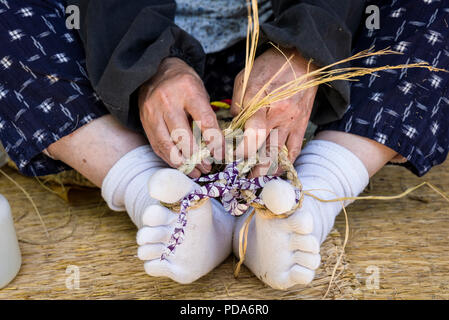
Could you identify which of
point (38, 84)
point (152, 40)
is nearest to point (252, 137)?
point (152, 40)

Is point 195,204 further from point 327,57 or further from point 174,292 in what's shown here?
point 327,57

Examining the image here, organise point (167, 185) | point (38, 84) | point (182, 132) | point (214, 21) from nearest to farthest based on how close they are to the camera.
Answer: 1. point (167, 185)
2. point (182, 132)
3. point (38, 84)
4. point (214, 21)

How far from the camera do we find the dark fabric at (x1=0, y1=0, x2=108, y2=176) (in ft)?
2.79

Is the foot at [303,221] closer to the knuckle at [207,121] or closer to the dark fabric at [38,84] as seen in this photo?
the knuckle at [207,121]

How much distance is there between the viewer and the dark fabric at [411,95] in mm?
874

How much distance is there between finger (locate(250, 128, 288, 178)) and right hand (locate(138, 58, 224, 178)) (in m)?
0.07

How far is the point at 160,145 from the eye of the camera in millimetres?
780

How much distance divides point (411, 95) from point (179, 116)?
17.1 inches

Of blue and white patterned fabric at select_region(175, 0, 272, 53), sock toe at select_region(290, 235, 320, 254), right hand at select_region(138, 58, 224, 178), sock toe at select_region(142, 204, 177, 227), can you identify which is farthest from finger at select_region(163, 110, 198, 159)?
blue and white patterned fabric at select_region(175, 0, 272, 53)

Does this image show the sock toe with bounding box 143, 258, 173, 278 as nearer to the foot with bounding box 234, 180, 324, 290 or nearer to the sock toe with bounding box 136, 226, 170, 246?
the sock toe with bounding box 136, 226, 170, 246

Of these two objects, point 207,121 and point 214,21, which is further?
point 214,21

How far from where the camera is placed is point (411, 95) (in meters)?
0.88

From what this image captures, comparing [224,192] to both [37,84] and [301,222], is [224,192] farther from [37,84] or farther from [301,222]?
[37,84]

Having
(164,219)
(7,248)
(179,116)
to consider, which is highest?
(179,116)
